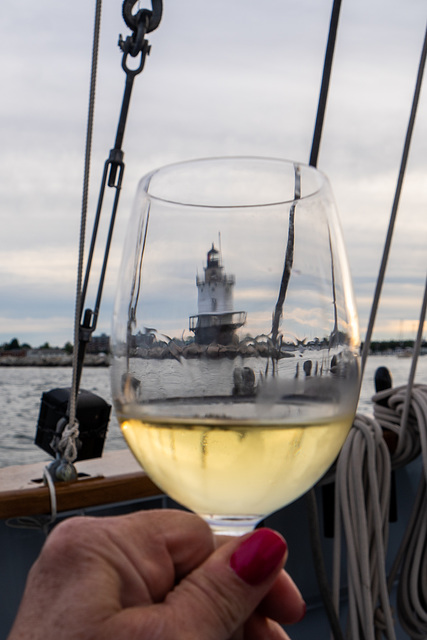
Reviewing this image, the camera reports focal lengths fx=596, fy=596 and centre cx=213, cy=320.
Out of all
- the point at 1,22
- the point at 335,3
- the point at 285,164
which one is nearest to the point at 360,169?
the point at 1,22

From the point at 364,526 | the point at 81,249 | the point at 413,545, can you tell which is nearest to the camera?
the point at 81,249

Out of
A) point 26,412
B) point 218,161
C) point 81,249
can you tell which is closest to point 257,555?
point 218,161

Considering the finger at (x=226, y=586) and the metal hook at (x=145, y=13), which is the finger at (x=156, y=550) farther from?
the metal hook at (x=145, y=13)

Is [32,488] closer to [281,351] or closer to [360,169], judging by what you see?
[281,351]

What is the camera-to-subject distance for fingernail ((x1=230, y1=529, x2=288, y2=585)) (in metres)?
0.34

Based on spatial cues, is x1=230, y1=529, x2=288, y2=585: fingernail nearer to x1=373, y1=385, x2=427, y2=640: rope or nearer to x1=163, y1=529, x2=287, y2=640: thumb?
x1=163, y1=529, x2=287, y2=640: thumb

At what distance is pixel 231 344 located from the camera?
33cm

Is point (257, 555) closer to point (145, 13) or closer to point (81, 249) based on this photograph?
point (81, 249)

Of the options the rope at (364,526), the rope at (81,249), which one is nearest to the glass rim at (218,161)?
the rope at (81,249)

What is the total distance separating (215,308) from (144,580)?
0.17 m

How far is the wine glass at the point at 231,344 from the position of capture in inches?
13.0

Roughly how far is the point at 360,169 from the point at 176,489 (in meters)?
9.44

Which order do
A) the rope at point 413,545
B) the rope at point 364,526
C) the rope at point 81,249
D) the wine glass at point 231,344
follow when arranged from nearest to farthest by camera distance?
the wine glass at point 231,344
the rope at point 81,249
the rope at point 364,526
the rope at point 413,545

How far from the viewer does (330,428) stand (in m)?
0.35
